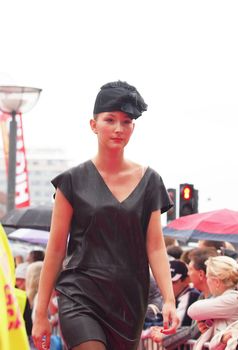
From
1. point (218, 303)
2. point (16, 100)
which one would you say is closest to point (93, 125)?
point (218, 303)

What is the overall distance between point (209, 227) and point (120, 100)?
8.92 m

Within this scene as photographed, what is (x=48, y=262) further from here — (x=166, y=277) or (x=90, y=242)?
(x=166, y=277)

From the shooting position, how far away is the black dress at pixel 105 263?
21.5 ft

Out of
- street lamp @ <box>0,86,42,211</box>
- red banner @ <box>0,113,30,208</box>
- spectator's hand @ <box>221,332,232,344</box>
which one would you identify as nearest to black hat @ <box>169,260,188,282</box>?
spectator's hand @ <box>221,332,232,344</box>

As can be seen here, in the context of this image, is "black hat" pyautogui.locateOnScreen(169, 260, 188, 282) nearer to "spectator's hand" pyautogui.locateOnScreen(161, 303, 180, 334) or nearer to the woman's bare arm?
the woman's bare arm

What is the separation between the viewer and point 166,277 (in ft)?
22.2

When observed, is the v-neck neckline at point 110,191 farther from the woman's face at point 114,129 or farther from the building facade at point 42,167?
the building facade at point 42,167

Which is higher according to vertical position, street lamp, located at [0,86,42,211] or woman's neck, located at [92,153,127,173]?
woman's neck, located at [92,153,127,173]

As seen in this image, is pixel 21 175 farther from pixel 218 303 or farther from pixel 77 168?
pixel 77 168

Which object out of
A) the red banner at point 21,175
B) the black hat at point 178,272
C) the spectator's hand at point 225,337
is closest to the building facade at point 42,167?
the red banner at point 21,175

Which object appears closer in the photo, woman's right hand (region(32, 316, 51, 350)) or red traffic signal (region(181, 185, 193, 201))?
woman's right hand (region(32, 316, 51, 350))

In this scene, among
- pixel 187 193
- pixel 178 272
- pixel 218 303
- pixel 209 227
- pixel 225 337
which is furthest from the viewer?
pixel 187 193

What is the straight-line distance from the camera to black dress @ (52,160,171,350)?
654cm

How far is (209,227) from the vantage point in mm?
15500
